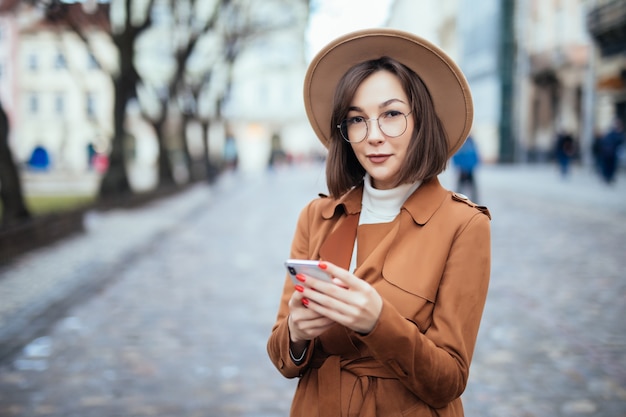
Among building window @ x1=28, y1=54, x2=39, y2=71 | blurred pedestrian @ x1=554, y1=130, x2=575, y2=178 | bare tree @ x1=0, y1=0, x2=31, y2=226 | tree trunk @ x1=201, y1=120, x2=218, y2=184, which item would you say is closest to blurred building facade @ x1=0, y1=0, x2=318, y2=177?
building window @ x1=28, y1=54, x2=39, y2=71

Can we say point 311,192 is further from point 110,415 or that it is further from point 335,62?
point 335,62

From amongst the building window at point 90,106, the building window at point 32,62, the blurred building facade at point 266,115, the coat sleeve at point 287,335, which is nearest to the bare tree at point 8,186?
A: the building window at point 90,106

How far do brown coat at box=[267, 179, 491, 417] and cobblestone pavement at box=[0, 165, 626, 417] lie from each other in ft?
9.26

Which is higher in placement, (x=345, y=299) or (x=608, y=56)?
(x=608, y=56)

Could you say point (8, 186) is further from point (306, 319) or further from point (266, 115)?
point (266, 115)

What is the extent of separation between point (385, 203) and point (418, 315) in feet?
1.12

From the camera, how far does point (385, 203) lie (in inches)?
77.4

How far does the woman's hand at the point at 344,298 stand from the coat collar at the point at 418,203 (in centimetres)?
37

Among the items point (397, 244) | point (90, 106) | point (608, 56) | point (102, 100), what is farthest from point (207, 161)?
point (102, 100)

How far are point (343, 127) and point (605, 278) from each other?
726 centimetres

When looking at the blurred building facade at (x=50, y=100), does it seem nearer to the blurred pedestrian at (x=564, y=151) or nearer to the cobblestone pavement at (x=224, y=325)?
the blurred pedestrian at (x=564, y=151)

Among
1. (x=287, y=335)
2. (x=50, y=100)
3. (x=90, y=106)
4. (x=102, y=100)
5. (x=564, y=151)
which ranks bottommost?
(x=564, y=151)

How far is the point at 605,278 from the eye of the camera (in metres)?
8.33

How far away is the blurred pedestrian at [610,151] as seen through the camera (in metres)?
20.5
